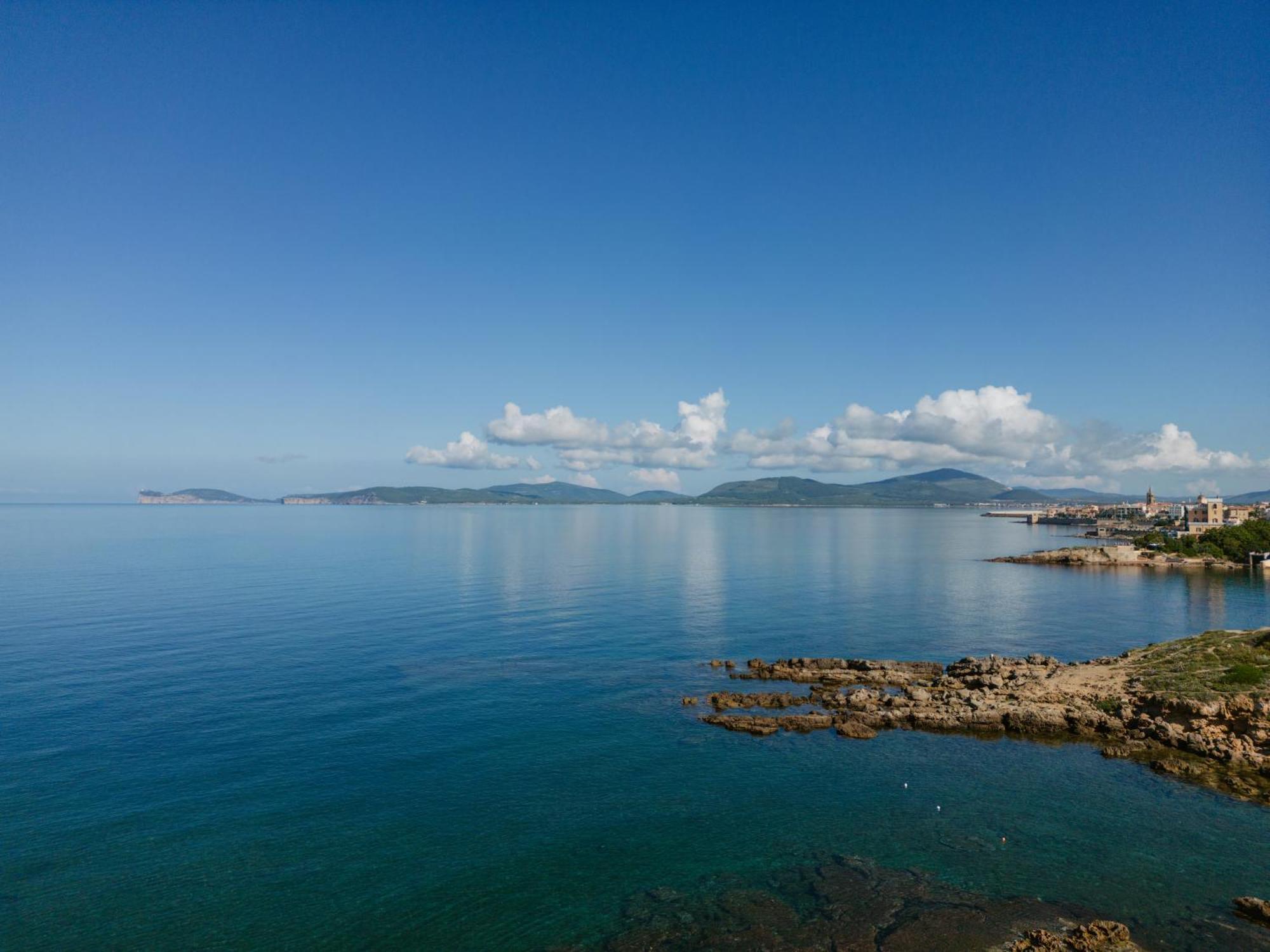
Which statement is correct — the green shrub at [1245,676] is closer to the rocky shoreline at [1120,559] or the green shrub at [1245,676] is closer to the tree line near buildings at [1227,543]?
the rocky shoreline at [1120,559]

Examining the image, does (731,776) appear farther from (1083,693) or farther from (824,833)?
(1083,693)

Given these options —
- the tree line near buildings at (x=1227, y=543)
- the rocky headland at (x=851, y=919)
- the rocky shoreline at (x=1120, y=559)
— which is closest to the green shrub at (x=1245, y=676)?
the rocky headland at (x=851, y=919)

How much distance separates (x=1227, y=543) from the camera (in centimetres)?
15238

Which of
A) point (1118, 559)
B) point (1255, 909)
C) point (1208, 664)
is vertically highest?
point (1208, 664)

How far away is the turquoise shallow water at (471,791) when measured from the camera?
1083 inches

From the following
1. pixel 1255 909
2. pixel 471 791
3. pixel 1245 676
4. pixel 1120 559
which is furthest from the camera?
pixel 1120 559

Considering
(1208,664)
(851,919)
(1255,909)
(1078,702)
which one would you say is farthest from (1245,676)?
(851,919)

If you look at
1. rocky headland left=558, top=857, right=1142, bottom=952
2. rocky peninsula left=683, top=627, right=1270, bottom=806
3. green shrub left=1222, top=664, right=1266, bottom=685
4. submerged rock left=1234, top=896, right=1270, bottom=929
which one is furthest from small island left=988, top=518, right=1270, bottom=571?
rocky headland left=558, top=857, right=1142, bottom=952

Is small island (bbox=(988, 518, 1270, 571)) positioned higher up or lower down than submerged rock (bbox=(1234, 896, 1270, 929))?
higher up

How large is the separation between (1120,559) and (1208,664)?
11954cm

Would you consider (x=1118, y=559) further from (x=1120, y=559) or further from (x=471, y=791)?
(x=471, y=791)

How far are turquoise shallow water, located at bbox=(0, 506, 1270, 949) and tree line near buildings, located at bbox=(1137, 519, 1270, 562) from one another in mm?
97835

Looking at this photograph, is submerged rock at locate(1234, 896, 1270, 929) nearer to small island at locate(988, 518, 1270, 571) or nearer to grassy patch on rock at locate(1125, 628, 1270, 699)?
grassy patch on rock at locate(1125, 628, 1270, 699)

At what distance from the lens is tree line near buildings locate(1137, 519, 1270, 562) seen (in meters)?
148
